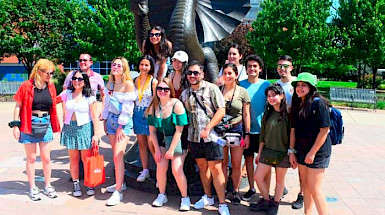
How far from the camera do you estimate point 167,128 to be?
363cm

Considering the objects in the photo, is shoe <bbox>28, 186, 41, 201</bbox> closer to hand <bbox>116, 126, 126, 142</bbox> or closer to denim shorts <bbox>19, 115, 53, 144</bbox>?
denim shorts <bbox>19, 115, 53, 144</bbox>

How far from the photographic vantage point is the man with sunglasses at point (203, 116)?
11.2 ft

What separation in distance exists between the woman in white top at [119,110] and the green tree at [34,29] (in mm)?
17181

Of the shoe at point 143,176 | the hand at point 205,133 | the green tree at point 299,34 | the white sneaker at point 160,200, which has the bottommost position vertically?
the white sneaker at point 160,200

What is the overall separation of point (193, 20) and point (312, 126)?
2.46m

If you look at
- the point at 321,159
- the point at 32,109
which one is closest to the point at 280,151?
the point at 321,159

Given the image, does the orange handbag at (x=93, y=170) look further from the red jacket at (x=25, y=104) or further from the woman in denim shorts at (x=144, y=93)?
the red jacket at (x=25, y=104)

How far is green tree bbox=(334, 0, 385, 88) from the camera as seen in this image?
18.7 meters

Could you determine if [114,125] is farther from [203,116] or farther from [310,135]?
[310,135]

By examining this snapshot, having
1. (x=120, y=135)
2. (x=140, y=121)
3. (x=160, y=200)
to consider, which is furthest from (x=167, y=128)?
(x=160, y=200)

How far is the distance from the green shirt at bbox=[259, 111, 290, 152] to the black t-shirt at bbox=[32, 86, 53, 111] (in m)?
2.47

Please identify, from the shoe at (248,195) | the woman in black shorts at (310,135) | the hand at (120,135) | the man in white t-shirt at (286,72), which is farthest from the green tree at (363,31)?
the hand at (120,135)

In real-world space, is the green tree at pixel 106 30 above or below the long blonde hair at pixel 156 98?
above

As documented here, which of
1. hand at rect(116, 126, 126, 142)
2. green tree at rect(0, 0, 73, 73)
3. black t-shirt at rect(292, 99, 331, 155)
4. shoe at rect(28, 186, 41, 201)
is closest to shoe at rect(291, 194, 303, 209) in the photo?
black t-shirt at rect(292, 99, 331, 155)
